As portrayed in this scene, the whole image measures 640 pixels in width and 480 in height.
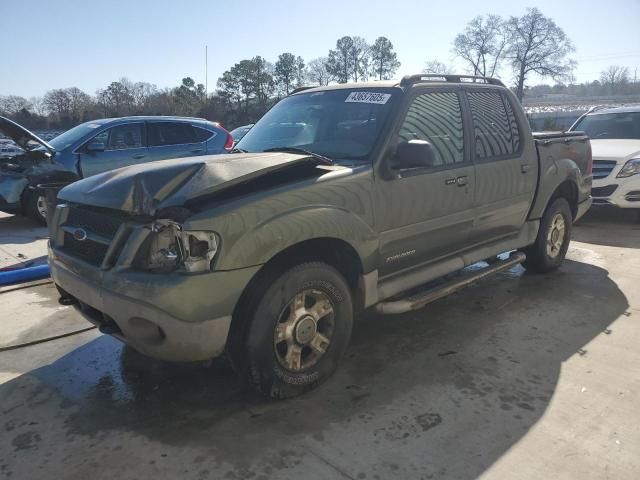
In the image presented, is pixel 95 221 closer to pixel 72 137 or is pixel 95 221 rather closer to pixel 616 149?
pixel 72 137

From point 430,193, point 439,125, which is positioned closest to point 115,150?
point 439,125

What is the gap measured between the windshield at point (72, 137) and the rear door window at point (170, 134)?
912 millimetres

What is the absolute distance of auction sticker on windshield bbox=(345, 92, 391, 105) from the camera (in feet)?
12.0

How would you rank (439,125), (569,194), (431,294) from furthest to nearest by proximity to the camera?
(569,194), (439,125), (431,294)

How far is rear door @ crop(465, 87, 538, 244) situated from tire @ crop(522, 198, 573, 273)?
51cm

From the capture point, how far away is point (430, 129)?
3.82 metres

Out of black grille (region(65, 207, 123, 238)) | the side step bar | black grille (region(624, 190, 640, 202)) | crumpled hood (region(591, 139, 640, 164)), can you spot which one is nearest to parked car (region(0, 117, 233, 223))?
black grille (region(65, 207, 123, 238))

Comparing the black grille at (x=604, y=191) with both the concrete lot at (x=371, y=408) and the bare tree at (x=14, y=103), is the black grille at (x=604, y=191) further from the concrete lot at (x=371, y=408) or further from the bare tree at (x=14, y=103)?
the bare tree at (x=14, y=103)

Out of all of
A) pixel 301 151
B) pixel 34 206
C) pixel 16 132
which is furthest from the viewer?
pixel 34 206

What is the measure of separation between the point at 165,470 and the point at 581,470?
6.65 feet

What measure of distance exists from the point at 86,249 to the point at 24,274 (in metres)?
3.01

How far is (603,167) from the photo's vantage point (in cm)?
813

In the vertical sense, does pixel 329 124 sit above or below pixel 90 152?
above

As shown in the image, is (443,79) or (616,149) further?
(616,149)
